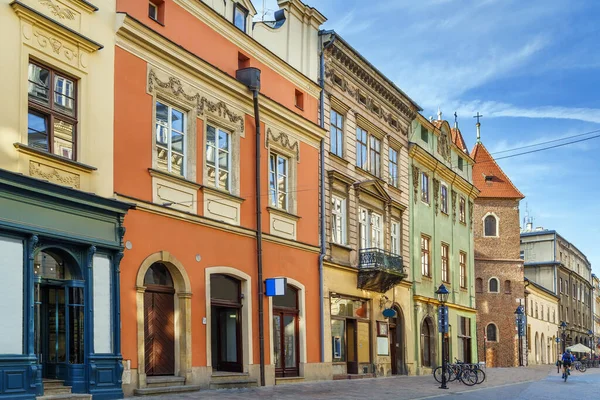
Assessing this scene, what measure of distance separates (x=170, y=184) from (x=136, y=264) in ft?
7.91

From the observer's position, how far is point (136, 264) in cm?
1894

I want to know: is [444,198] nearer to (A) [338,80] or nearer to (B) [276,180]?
(A) [338,80]

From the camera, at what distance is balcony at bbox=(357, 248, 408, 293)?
1207 inches

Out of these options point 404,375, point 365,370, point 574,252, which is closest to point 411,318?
point 404,375

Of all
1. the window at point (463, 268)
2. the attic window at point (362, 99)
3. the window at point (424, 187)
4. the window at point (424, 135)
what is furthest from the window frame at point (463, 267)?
the attic window at point (362, 99)

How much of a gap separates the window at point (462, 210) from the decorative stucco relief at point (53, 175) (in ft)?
102

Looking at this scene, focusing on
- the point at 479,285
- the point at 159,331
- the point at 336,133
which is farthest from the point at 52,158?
the point at 479,285

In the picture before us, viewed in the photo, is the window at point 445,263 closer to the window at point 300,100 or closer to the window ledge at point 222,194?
the window at point 300,100

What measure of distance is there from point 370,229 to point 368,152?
3.02 meters

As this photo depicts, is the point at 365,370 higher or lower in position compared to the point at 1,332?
lower

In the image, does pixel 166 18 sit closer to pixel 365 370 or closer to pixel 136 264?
pixel 136 264

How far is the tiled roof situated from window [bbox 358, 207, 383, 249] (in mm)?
31494

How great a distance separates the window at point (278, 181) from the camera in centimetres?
2537

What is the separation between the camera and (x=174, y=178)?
20.5m
